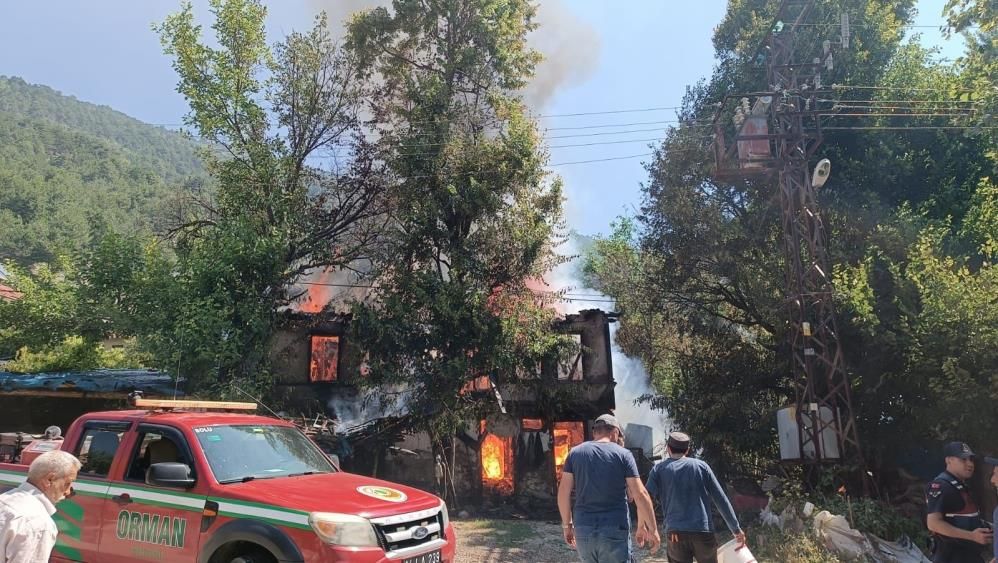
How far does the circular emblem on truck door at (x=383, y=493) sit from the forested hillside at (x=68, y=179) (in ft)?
50.8

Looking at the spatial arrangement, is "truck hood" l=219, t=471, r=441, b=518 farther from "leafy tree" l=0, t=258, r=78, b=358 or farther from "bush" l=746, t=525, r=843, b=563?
"leafy tree" l=0, t=258, r=78, b=358

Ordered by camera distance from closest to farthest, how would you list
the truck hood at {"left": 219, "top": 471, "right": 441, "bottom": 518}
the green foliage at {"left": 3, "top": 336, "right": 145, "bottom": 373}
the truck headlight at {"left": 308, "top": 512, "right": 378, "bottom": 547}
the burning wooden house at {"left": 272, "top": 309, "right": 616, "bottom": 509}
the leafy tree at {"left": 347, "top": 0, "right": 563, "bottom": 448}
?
the truck headlight at {"left": 308, "top": 512, "right": 378, "bottom": 547} < the truck hood at {"left": 219, "top": 471, "right": 441, "bottom": 518} < the leafy tree at {"left": 347, "top": 0, "right": 563, "bottom": 448} < the burning wooden house at {"left": 272, "top": 309, "right": 616, "bottom": 509} < the green foliage at {"left": 3, "top": 336, "right": 145, "bottom": 373}

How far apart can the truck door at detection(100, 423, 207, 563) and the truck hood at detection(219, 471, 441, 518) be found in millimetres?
402

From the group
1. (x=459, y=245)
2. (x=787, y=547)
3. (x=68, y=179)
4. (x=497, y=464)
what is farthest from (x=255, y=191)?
(x=68, y=179)

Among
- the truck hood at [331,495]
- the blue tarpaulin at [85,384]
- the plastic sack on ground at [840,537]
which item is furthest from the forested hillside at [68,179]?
the plastic sack on ground at [840,537]

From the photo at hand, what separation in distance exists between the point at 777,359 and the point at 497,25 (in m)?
12.9

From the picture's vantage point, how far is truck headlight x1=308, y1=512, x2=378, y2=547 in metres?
4.20

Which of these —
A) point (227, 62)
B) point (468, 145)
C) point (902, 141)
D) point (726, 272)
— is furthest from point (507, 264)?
point (902, 141)

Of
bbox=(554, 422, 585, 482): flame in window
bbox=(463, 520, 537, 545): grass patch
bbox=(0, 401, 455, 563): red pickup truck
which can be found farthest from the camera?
bbox=(554, 422, 585, 482): flame in window

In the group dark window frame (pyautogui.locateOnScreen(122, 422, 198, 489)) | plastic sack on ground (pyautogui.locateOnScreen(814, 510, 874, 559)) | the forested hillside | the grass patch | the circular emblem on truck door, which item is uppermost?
the forested hillside

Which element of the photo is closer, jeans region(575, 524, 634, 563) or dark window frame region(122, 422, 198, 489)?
jeans region(575, 524, 634, 563)

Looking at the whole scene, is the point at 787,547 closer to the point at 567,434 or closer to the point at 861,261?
the point at 861,261

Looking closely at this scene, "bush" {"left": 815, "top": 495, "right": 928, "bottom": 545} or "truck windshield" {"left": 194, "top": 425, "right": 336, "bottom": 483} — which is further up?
"truck windshield" {"left": 194, "top": 425, "right": 336, "bottom": 483}

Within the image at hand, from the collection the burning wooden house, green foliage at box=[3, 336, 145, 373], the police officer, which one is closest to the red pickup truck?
the police officer
